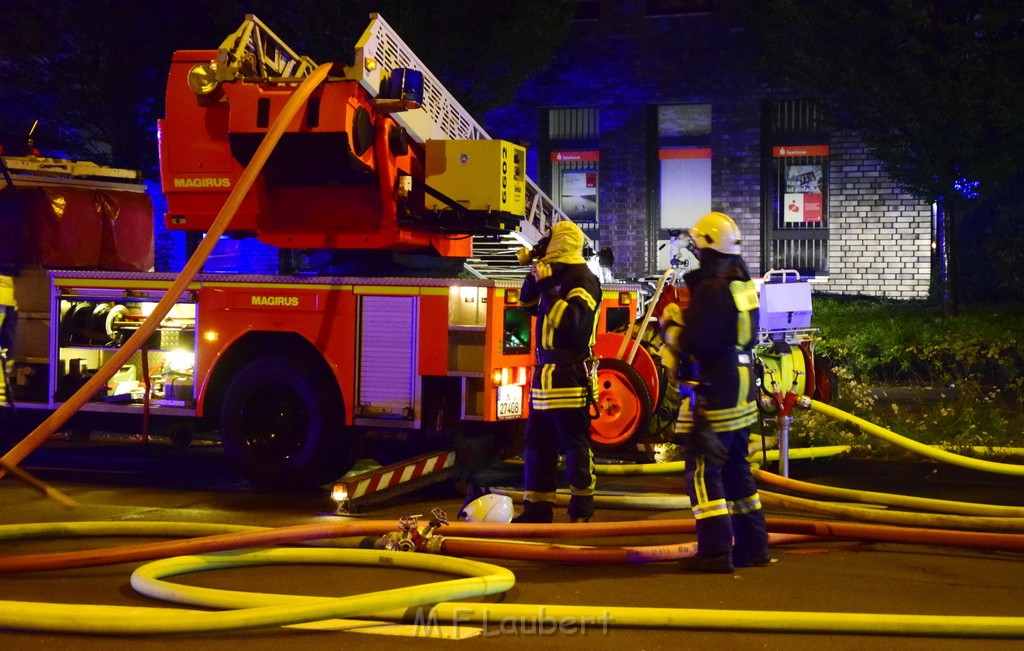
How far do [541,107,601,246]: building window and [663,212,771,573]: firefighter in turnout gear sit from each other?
1177cm

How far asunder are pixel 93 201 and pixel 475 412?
12.5 ft

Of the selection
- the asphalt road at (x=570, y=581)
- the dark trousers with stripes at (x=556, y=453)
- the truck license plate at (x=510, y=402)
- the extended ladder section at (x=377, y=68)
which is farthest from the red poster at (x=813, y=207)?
the dark trousers with stripes at (x=556, y=453)

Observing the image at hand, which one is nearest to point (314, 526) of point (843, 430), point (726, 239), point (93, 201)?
point (726, 239)

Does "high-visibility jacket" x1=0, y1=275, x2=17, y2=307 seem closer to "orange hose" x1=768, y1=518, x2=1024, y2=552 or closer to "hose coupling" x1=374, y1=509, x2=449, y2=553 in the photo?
"hose coupling" x1=374, y1=509, x2=449, y2=553

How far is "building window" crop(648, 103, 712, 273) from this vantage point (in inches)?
682

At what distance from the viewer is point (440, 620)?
4.82 m


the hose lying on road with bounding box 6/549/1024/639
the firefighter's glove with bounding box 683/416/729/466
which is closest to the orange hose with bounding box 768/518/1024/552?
the firefighter's glove with bounding box 683/416/729/466

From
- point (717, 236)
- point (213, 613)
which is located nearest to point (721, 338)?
point (717, 236)

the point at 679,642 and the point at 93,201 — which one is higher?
the point at 93,201

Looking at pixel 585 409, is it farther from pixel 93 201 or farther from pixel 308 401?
pixel 93 201

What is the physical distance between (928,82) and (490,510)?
27.5ft

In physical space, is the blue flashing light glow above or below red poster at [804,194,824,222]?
below

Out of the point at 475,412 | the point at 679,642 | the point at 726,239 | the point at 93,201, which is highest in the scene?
the point at 93,201

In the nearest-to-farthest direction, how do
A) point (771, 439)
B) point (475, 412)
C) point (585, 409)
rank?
point (585, 409)
point (475, 412)
point (771, 439)
